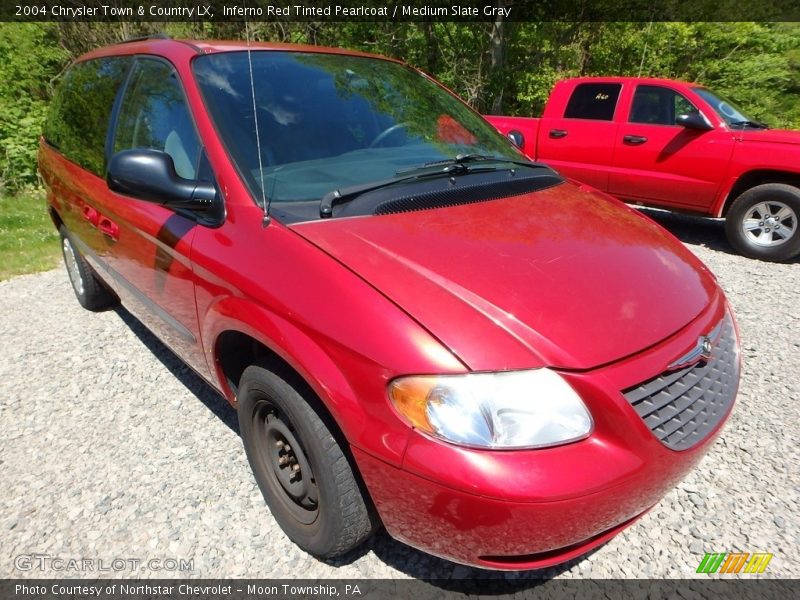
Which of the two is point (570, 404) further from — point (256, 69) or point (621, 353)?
point (256, 69)

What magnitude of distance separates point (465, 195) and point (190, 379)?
7.06 ft

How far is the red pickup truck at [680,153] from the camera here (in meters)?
5.21

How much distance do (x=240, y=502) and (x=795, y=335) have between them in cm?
383

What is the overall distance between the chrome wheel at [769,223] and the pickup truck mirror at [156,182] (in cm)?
551

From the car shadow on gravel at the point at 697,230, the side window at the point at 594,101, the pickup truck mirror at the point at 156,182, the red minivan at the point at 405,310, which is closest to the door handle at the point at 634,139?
the side window at the point at 594,101

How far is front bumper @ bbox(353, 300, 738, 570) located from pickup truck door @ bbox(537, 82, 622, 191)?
17.7ft

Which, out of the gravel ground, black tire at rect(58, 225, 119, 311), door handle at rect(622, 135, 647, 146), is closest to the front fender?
the gravel ground

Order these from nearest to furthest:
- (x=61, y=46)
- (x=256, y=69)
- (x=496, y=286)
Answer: (x=496, y=286)
(x=256, y=69)
(x=61, y=46)

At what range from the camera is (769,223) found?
5.25m

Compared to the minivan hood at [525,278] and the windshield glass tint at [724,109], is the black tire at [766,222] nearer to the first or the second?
the windshield glass tint at [724,109]

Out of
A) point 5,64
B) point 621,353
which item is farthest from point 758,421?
point 5,64

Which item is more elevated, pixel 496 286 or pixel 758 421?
pixel 496 286

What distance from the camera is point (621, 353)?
150cm

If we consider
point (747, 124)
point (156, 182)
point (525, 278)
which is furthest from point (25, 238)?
point (747, 124)
